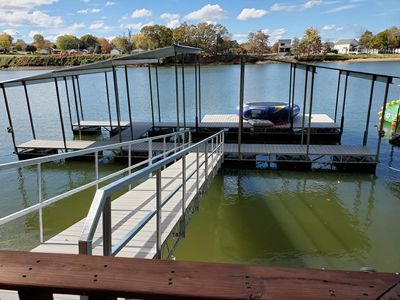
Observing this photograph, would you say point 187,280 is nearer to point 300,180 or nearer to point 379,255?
point 379,255

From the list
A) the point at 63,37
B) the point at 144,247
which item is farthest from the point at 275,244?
the point at 63,37

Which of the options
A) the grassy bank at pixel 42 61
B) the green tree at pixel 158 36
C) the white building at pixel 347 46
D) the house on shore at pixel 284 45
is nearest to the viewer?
the green tree at pixel 158 36

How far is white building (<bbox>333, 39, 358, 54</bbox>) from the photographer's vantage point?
108906 mm

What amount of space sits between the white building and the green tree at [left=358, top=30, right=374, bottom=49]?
2.37m

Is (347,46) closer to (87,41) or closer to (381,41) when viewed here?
(381,41)

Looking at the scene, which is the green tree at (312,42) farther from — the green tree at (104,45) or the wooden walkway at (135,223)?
the wooden walkway at (135,223)

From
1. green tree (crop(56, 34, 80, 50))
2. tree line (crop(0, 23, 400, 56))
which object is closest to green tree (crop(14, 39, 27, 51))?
tree line (crop(0, 23, 400, 56))

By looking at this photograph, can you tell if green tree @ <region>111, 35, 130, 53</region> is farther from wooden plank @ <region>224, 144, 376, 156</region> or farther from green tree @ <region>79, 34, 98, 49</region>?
wooden plank @ <region>224, 144, 376, 156</region>

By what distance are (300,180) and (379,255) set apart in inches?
161

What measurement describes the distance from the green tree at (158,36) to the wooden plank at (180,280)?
79.6m

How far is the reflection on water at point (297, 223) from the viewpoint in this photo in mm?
6543

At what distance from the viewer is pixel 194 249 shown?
682 centimetres

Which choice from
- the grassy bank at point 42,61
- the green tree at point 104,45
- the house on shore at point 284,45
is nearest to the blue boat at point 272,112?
the grassy bank at point 42,61

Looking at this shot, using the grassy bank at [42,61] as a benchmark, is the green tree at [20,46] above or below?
above
